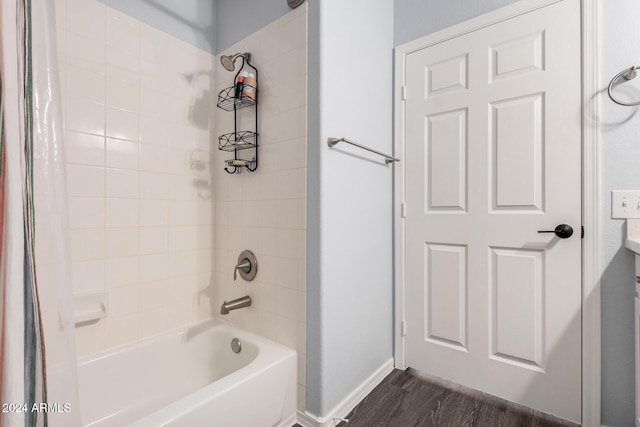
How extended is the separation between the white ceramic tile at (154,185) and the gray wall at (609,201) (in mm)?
2008

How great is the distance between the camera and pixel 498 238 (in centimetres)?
149

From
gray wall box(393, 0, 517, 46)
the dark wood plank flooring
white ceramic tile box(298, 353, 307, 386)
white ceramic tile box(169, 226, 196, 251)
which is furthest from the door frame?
white ceramic tile box(169, 226, 196, 251)

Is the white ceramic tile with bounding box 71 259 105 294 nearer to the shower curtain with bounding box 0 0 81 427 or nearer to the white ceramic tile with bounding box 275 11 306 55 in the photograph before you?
the shower curtain with bounding box 0 0 81 427

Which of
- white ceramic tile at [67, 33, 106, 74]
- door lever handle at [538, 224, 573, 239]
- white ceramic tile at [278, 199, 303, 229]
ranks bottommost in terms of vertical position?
door lever handle at [538, 224, 573, 239]

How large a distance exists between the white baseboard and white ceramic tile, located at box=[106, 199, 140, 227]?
120 cm

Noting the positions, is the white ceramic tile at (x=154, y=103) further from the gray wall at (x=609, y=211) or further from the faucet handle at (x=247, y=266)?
the gray wall at (x=609, y=211)

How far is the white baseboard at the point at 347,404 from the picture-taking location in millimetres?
1328

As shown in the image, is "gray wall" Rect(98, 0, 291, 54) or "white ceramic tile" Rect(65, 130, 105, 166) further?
"gray wall" Rect(98, 0, 291, 54)

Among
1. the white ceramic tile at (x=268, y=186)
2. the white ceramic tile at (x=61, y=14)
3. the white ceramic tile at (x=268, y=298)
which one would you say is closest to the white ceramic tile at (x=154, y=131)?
the white ceramic tile at (x=61, y=14)

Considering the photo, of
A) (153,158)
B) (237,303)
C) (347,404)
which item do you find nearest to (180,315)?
(237,303)

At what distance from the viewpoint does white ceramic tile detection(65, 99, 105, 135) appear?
4.23 ft

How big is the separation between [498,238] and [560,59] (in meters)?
0.84

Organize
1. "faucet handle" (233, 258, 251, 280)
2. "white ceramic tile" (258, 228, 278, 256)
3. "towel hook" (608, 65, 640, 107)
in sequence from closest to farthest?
"towel hook" (608, 65, 640, 107), "white ceramic tile" (258, 228, 278, 256), "faucet handle" (233, 258, 251, 280)

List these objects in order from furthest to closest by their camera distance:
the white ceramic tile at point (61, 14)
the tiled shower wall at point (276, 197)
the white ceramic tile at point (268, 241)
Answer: the white ceramic tile at point (268, 241)
the tiled shower wall at point (276, 197)
the white ceramic tile at point (61, 14)
